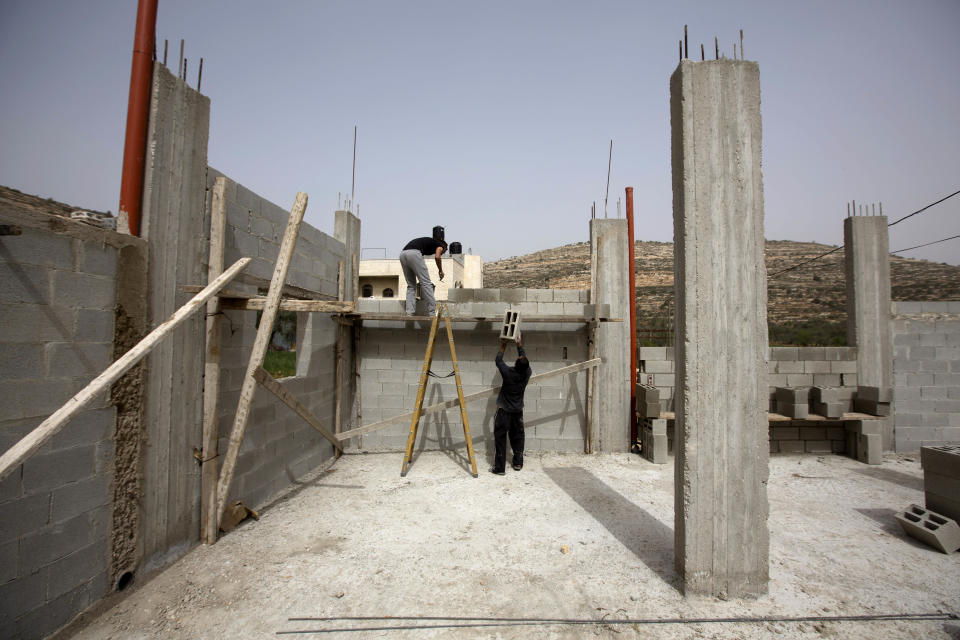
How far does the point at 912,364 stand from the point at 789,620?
6694 millimetres

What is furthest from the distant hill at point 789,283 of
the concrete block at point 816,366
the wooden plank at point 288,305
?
the wooden plank at point 288,305

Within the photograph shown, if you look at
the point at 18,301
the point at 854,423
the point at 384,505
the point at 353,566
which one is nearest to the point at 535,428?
the point at 384,505

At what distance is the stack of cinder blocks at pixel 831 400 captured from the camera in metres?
6.43

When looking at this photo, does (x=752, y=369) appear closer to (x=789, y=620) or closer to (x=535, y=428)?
(x=789, y=620)

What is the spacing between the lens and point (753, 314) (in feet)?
9.91

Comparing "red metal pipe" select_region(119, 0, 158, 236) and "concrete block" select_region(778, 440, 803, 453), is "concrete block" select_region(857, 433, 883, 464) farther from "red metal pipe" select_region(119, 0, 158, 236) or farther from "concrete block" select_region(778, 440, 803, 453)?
"red metal pipe" select_region(119, 0, 158, 236)

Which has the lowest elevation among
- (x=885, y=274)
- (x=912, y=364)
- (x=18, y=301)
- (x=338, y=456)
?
(x=338, y=456)

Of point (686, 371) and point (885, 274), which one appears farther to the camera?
point (885, 274)

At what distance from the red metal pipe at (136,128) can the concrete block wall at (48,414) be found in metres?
0.32

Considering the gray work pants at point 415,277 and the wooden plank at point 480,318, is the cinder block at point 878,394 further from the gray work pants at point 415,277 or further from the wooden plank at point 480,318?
the gray work pants at point 415,277

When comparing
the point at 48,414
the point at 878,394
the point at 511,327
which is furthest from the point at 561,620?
the point at 878,394

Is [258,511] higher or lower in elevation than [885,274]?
lower

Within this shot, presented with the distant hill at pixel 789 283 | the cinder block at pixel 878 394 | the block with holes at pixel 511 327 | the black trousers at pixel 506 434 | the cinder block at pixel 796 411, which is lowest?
the black trousers at pixel 506 434

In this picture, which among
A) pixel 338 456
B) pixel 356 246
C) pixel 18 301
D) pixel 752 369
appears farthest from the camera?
pixel 356 246
